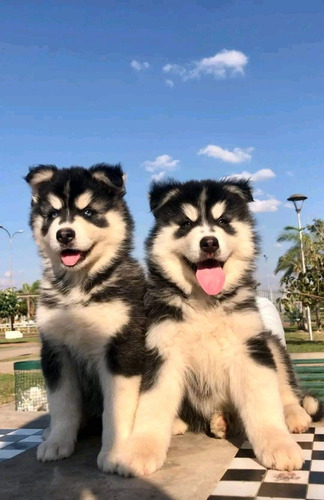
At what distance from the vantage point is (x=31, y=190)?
3.61 meters

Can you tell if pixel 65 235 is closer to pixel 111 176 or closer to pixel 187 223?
pixel 111 176

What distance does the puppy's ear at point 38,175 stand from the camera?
11.4ft

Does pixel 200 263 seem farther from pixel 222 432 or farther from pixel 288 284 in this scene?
pixel 288 284

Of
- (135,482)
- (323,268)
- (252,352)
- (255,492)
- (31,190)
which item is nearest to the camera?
(255,492)

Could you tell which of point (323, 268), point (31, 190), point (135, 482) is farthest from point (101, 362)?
point (323, 268)

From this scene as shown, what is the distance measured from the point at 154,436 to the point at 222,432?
71 cm

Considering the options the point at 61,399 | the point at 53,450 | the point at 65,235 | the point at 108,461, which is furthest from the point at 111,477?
the point at 65,235

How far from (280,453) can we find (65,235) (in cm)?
174

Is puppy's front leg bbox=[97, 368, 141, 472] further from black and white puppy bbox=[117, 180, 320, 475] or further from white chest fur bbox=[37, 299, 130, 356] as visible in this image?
white chest fur bbox=[37, 299, 130, 356]

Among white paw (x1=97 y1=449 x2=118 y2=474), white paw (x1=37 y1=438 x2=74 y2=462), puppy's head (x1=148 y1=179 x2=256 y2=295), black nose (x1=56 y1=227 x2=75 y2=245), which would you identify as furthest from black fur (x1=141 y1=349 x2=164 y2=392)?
black nose (x1=56 y1=227 x2=75 y2=245)

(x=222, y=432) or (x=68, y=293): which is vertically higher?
(x=68, y=293)

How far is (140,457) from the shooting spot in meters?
2.58

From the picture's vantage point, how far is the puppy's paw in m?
2.53

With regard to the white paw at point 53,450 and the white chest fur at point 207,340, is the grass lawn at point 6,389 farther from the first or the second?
the white chest fur at point 207,340
